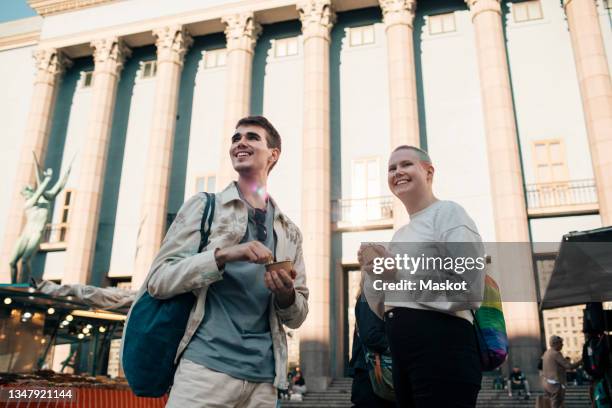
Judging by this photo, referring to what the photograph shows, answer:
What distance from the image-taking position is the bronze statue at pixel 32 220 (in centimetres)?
1864

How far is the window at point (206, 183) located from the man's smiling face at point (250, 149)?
65.8 ft

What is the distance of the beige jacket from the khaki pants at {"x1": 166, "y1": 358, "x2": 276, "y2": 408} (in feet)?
0.31

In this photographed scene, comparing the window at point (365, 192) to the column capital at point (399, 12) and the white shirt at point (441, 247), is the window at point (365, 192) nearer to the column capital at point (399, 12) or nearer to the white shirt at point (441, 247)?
the column capital at point (399, 12)

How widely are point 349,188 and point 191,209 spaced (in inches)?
736

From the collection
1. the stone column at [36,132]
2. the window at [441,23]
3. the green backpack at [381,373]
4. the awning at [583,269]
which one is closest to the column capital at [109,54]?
the stone column at [36,132]

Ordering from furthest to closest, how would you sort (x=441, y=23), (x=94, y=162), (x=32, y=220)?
(x=94, y=162), (x=441, y=23), (x=32, y=220)

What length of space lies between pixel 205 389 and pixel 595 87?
64.7 feet

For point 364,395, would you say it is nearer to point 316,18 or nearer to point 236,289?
point 236,289

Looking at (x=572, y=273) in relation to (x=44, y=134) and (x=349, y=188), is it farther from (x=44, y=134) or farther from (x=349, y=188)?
(x=44, y=134)

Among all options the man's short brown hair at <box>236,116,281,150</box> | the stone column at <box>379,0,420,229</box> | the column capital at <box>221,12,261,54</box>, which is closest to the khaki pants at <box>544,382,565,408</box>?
the stone column at <box>379,0,420,229</box>

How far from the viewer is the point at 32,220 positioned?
63.2ft

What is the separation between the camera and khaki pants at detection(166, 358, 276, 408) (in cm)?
Result: 206

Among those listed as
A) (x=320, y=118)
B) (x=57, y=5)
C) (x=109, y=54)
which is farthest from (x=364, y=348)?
(x=57, y=5)

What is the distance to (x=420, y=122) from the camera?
20984 mm
